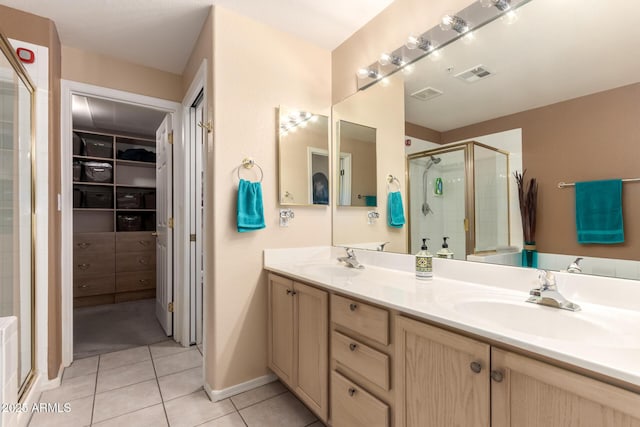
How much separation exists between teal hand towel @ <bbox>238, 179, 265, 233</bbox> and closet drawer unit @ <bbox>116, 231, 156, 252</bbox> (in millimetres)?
2856

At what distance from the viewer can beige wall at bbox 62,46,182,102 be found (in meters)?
2.29

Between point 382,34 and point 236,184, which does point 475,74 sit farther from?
point 236,184

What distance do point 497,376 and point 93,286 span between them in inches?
174

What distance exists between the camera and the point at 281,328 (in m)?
1.83

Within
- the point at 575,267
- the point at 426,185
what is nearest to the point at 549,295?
the point at 575,267

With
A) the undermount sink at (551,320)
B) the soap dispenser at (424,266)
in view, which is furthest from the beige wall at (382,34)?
the undermount sink at (551,320)

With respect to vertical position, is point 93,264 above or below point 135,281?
above

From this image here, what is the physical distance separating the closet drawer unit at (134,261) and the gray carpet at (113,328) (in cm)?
44

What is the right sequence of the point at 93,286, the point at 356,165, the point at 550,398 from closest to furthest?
the point at 550,398 → the point at 356,165 → the point at 93,286

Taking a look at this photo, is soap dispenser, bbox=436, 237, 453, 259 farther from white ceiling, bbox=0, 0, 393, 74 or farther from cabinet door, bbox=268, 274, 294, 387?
white ceiling, bbox=0, 0, 393, 74

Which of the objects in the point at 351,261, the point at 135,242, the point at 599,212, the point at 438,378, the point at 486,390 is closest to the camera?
the point at 486,390

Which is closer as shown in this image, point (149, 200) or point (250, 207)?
point (250, 207)

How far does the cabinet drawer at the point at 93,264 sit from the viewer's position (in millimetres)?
3666

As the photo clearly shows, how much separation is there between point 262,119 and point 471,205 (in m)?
1.38
